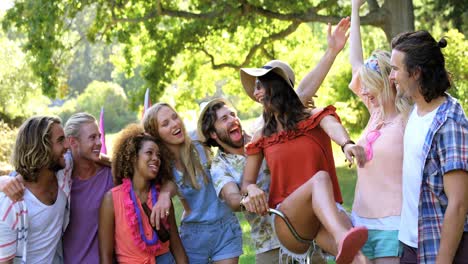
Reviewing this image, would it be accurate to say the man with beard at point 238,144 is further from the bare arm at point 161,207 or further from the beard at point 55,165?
the beard at point 55,165

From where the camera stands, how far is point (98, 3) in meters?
14.9

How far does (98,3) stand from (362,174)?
11.7m

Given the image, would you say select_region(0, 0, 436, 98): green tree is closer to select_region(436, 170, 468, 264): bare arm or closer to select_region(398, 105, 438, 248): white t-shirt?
select_region(398, 105, 438, 248): white t-shirt

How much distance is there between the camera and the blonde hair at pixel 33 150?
425 centimetres

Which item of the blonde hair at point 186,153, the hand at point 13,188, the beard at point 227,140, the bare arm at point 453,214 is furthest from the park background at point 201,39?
the bare arm at point 453,214

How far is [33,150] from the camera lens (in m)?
4.25

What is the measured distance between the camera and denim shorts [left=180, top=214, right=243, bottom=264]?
4820 millimetres

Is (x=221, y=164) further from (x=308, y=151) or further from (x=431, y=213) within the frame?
(x=431, y=213)

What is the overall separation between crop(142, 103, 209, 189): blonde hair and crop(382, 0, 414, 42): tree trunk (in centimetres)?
946

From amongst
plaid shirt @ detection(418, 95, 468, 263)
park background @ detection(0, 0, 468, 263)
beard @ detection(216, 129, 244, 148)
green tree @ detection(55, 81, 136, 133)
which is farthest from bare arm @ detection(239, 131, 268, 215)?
green tree @ detection(55, 81, 136, 133)

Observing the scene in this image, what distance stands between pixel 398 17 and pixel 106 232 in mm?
10413

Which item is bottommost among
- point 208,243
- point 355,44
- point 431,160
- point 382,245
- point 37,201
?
point 208,243

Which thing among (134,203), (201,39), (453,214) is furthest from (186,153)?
(201,39)

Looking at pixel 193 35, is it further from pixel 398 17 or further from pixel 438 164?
pixel 438 164
